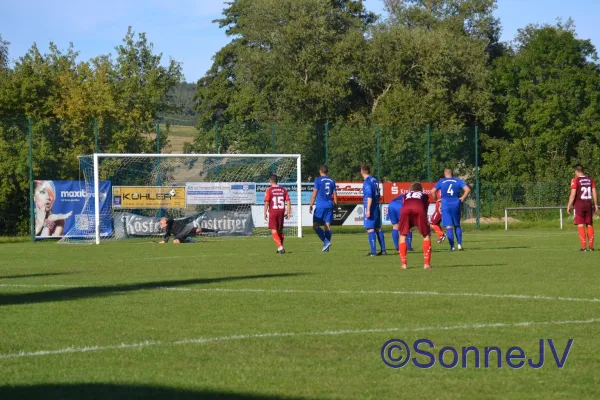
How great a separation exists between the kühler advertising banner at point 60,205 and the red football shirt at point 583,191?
17457 mm

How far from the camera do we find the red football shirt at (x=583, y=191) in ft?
74.3

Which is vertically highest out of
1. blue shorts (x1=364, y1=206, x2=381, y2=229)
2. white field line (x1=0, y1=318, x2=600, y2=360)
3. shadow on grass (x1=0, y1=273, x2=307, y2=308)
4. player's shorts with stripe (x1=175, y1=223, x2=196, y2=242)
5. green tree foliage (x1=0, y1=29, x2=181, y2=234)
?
green tree foliage (x1=0, y1=29, x2=181, y2=234)

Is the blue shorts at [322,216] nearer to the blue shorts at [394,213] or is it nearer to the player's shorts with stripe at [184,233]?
the blue shorts at [394,213]

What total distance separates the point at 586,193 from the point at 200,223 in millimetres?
16155

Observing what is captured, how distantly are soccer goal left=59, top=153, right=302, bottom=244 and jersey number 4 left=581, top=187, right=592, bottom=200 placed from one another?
45.3ft

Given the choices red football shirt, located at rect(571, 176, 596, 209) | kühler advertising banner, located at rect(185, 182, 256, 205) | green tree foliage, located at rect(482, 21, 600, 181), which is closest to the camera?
red football shirt, located at rect(571, 176, 596, 209)

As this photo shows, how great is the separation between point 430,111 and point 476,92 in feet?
17.1

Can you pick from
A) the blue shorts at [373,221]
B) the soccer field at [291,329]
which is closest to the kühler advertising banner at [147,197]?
the blue shorts at [373,221]

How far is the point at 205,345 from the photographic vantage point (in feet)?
28.4

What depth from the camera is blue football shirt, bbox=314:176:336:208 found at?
24000 millimetres

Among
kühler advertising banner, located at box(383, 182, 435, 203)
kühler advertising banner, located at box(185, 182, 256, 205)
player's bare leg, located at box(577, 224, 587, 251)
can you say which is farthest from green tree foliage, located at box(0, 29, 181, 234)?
player's bare leg, located at box(577, 224, 587, 251)

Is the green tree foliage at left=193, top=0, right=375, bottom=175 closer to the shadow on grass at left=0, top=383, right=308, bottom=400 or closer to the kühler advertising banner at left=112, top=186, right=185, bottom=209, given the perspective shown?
the kühler advertising banner at left=112, top=186, right=185, bottom=209

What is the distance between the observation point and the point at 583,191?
74.5ft

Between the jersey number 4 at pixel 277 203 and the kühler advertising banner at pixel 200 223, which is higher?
the jersey number 4 at pixel 277 203
